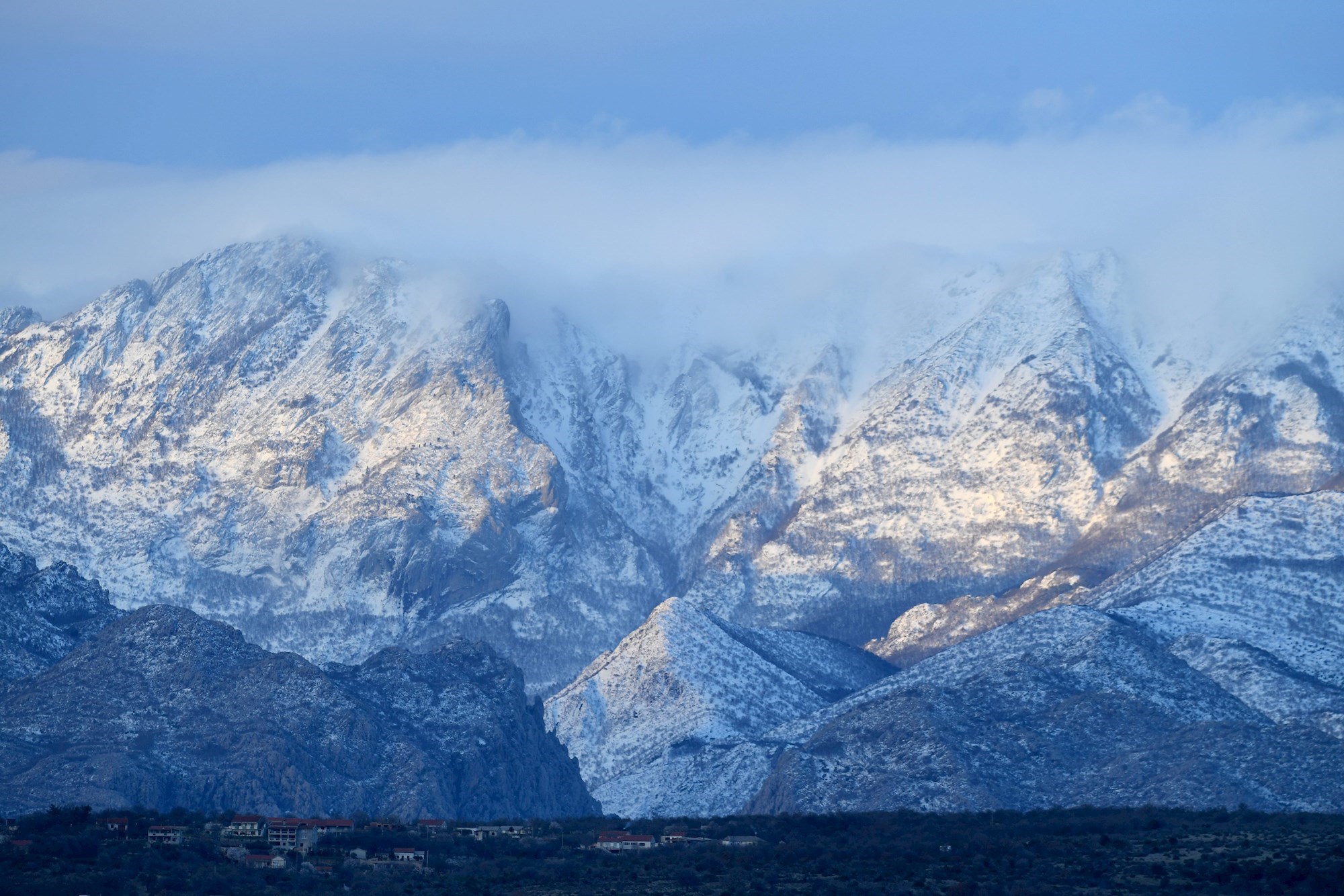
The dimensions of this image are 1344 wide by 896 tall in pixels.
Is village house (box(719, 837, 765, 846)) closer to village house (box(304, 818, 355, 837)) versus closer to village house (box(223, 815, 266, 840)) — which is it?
village house (box(304, 818, 355, 837))

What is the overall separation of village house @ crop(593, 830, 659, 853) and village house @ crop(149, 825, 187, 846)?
2243 centimetres

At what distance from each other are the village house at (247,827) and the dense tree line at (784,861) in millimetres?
2249

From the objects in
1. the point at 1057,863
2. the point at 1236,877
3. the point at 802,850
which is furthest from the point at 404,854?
the point at 1236,877

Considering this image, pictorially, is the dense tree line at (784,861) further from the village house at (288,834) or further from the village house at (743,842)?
the village house at (288,834)

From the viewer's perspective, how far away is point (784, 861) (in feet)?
504

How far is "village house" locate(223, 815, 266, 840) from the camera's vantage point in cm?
16862

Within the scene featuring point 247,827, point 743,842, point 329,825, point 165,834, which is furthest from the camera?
point 329,825

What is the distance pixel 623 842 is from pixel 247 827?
20.8 meters

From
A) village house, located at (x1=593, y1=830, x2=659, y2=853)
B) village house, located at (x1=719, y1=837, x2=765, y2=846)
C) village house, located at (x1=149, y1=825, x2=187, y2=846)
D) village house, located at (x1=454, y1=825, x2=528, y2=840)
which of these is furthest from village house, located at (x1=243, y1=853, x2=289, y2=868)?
village house, located at (x1=719, y1=837, x2=765, y2=846)

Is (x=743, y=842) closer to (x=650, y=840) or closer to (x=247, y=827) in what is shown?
(x=650, y=840)

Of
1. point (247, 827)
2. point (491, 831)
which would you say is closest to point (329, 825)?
point (247, 827)

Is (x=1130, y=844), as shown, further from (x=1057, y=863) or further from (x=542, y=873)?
(x=542, y=873)

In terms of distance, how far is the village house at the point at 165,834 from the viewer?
16162cm

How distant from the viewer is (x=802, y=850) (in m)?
157
